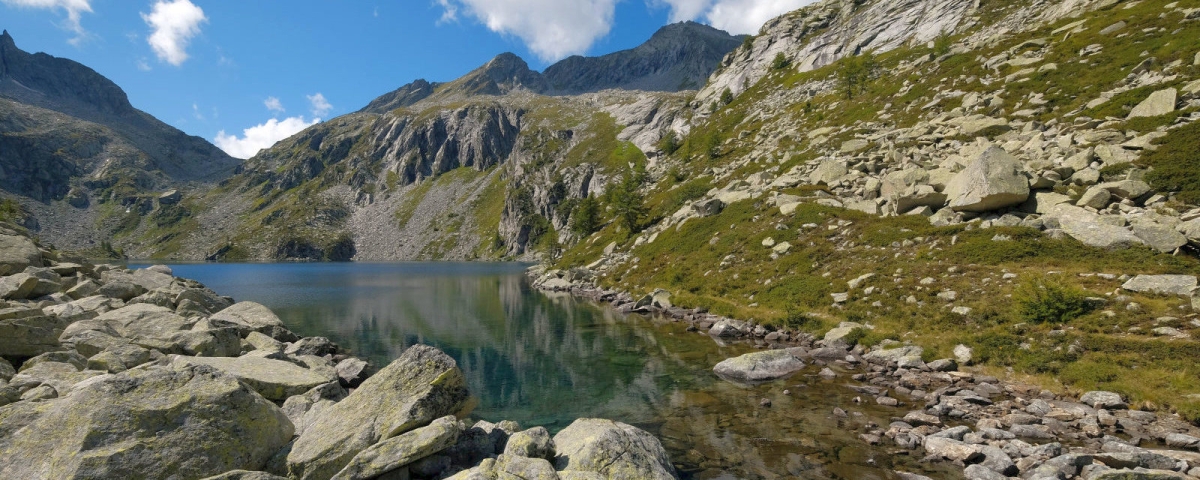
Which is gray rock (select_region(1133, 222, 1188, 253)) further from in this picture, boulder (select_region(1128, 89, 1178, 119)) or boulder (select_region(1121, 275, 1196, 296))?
boulder (select_region(1128, 89, 1178, 119))

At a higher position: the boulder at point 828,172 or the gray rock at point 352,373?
the boulder at point 828,172

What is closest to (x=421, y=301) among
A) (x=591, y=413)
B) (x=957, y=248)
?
(x=591, y=413)

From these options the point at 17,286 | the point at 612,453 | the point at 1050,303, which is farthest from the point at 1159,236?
the point at 17,286

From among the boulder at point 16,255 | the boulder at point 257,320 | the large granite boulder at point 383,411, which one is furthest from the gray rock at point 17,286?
the large granite boulder at point 383,411

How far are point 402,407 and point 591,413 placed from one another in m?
9.71

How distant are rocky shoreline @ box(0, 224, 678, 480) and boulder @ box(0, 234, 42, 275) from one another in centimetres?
1375

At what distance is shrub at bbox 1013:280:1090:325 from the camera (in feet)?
70.8

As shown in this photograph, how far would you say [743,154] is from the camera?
→ 86000mm

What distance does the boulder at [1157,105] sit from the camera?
33688mm

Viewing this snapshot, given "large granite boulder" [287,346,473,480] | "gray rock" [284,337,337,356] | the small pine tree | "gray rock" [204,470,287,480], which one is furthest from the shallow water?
the small pine tree

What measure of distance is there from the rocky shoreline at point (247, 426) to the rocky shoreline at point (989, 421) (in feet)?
30.8

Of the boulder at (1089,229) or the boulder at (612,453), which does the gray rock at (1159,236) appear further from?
the boulder at (612,453)

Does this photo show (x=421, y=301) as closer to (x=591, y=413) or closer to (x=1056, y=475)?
(x=591, y=413)

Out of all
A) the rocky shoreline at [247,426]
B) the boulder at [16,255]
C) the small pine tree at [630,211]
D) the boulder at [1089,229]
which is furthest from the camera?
the small pine tree at [630,211]
